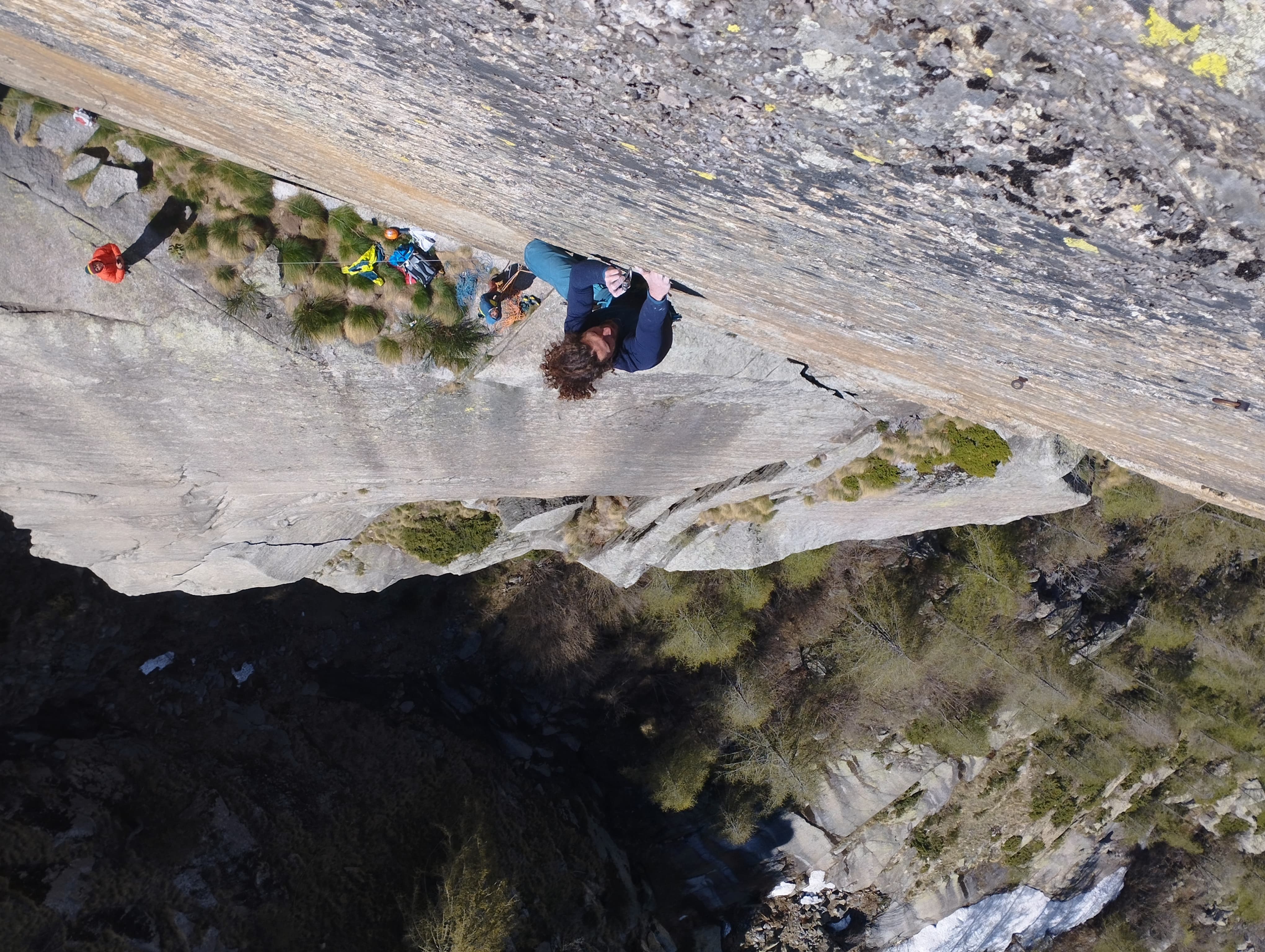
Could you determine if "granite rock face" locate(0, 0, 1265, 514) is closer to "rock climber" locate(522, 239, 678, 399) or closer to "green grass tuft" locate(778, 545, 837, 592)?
"rock climber" locate(522, 239, 678, 399)

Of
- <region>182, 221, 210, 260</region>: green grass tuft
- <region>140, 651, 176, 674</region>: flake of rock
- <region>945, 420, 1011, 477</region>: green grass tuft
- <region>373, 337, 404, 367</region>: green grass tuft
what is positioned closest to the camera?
<region>182, 221, 210, 260</region>: green grass tuft

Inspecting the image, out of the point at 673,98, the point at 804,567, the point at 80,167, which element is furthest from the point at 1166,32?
the point at 804,567

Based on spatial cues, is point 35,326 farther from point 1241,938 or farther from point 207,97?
point 1241,938

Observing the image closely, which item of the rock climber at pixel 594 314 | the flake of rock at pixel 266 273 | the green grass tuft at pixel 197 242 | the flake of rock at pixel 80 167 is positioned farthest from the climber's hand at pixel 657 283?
the flake of rock at pixel 80 167

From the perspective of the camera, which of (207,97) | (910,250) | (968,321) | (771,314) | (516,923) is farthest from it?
(516,923)

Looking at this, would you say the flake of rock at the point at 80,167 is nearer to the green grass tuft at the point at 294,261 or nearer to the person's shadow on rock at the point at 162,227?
the person's shadow on rock at the point at 162,227

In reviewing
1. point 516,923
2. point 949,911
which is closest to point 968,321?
point 516,923

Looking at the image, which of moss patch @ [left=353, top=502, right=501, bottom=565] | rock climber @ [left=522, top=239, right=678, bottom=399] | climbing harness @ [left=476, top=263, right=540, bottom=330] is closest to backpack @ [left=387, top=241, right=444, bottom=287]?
climbing harness @ [left=476, top=263, right=540, bottom=330]
